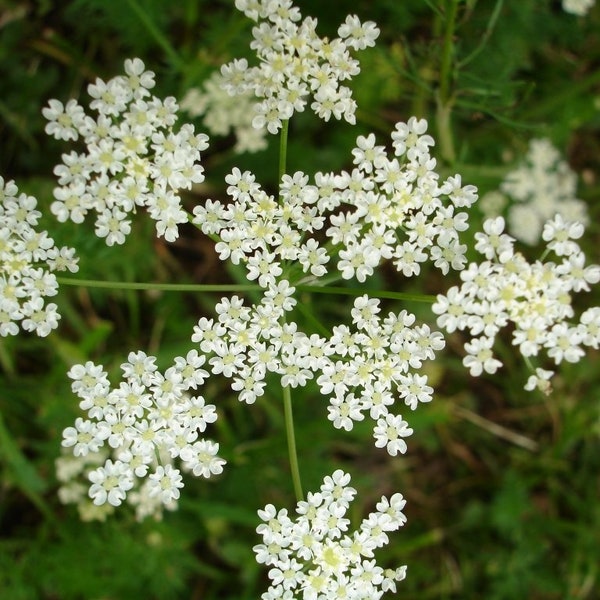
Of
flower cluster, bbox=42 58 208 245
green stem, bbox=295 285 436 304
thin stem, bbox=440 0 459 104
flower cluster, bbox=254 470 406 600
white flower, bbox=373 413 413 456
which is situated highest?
thin stem, bbox=440 0 459 104

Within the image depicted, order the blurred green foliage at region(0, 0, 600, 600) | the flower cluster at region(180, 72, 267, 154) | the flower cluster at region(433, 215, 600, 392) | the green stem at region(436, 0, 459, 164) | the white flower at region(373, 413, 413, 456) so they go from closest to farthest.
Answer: the flower cluster at region(433, 215, 600, 392)
the white flower at region(373, 413, 413, 456)
the green stem at region(436, 0, 459, 164)
the flower cluster at region(180, 72, 267, 154)
the blurred green foliage at region(0, 0, 600, 600)

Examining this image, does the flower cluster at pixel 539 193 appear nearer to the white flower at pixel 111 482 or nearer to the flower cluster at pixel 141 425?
the flower cluster at pixel 141 425

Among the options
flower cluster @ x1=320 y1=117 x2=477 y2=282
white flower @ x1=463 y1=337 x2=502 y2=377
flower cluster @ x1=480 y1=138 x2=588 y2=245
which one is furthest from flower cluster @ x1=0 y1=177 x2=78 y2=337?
flower cluster @ x1=480 y1=138 x2=588 y2=245

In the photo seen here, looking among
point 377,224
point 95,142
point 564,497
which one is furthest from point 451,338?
point 95,142

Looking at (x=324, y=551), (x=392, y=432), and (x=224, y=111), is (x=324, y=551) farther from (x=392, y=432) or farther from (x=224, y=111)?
(x=224, y=111)

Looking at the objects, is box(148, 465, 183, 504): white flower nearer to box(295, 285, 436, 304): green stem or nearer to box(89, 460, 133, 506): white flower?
box(89, 460, 133, 506): white flower

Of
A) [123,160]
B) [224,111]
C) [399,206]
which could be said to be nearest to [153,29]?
[224,111]

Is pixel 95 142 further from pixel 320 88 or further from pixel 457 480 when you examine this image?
pixel 457 480
